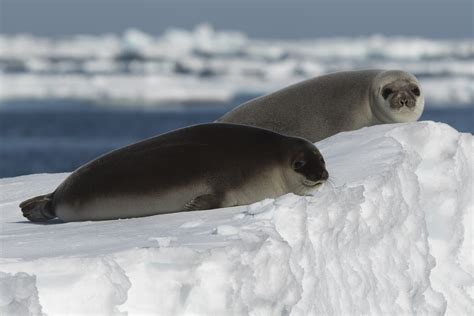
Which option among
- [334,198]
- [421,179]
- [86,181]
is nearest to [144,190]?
[86,181]

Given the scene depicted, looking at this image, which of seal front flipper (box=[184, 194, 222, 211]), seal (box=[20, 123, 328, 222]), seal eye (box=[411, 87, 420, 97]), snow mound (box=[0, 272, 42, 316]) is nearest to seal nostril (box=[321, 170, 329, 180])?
seal (box=[20, 123, 328, 222])

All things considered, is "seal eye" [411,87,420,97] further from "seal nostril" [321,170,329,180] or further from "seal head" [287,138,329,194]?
"seal nostril" [321,170,329,180]

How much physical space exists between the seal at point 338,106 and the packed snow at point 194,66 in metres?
23.7

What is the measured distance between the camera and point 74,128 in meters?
35.9

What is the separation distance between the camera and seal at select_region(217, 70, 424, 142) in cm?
668

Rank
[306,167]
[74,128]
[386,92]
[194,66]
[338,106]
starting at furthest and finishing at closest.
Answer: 1. [194,66]
2. [74,128]
3. [338,106]
4. [386,92]
5. [306,167]

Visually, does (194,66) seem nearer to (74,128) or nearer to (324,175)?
(74,128)

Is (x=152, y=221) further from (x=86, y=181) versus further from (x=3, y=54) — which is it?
(x=3, y=54)

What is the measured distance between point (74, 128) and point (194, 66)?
6576 millimetres

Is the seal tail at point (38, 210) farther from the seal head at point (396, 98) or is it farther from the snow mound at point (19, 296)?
the seal head at point (396, 98)

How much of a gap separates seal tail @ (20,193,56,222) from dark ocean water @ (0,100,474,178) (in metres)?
15.3

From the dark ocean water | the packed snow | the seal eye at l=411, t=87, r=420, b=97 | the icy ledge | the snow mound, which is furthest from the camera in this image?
the packed snow

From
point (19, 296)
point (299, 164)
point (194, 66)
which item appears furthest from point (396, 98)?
point (194, 66)

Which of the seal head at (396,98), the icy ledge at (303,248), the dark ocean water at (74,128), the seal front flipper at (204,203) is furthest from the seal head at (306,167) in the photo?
the dark ocean water at (74,128)
